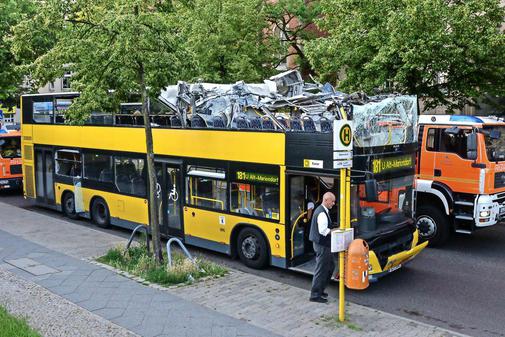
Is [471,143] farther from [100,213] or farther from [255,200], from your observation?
[100,213]

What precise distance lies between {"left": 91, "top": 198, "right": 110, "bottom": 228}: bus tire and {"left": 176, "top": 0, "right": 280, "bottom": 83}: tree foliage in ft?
21.8

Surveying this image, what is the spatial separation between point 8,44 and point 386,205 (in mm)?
15676

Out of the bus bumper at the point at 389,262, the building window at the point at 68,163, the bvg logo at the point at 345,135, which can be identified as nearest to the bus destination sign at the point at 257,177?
the bus bumper at the point at 389,262

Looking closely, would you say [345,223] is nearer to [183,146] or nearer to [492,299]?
[492,299]

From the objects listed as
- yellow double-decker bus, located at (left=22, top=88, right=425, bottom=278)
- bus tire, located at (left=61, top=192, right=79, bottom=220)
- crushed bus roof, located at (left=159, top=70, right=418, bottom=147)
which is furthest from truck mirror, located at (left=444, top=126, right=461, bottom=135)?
bus tire, located at (left=61, top=192, right=79, bottom=220)

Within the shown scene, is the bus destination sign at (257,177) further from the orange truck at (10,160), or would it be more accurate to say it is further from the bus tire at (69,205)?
the orange truck at (10,160)

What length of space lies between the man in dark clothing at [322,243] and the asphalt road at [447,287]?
0.71 metres

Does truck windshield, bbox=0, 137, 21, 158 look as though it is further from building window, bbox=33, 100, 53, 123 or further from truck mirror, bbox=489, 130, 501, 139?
truck mirror, bbox=489, 130, 501, 139

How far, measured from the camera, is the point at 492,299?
889cm

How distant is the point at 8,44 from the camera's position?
19531 millimetres

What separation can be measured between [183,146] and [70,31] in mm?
3254

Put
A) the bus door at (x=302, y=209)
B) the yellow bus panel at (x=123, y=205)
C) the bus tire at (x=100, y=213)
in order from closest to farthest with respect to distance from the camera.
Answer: the bus door at (x=302, y=209), the yellow bus panel at (x=123, y=205), the bus tire at (x=100, y=213)

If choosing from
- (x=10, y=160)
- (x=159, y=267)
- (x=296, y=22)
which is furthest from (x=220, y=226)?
(x=296, y=22)

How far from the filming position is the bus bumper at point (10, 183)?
2083cm
